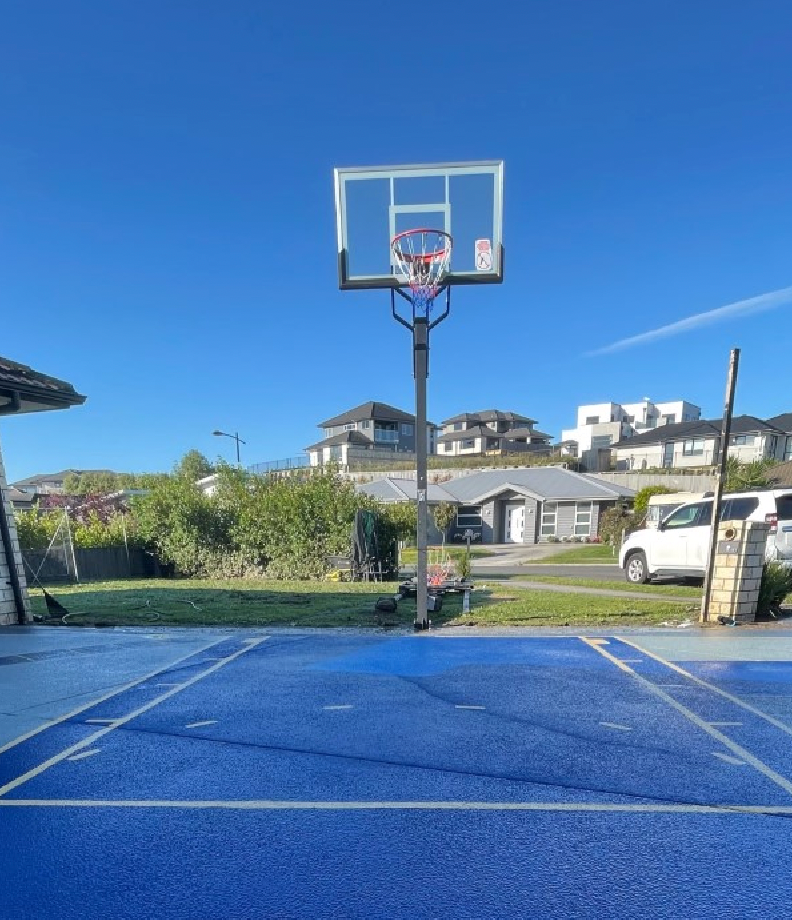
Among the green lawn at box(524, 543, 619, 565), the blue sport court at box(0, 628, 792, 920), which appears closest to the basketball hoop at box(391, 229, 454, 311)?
the blue sport court at box(0, 628, 792, 920)

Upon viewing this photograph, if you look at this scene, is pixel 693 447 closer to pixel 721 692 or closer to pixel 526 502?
pixel 526 502

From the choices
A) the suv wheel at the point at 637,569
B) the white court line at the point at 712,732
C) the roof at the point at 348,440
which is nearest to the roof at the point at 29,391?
the white court line at the point at 712,732

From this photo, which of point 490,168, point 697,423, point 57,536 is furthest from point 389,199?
point 697,423

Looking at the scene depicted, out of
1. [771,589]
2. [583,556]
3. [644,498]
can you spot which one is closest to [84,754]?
[771,589]

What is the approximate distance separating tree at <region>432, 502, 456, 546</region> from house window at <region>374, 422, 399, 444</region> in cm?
3342

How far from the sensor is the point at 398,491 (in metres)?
31.0

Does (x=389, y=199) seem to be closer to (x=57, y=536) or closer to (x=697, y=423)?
(x=57, y=536)

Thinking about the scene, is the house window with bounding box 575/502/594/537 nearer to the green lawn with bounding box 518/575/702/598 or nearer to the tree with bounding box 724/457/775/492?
the tree with bounding box 724/457/775/492

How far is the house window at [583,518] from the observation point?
3009 cm

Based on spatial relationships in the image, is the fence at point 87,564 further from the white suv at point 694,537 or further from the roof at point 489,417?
the roof at point 489,417

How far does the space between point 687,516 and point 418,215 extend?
28.8 feet

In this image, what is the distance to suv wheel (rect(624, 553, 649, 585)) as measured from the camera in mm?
13461

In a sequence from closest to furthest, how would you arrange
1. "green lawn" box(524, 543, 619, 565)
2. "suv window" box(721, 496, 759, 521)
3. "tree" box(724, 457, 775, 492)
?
"suv window" box(721, 496, 759, 521)
"green lawn" box(524, 543, 619, 565)
"tree" box(724, 457, 775, 492)

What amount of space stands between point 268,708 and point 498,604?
6217 millimetres
